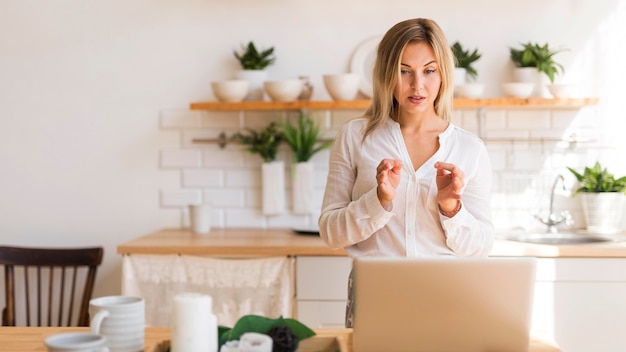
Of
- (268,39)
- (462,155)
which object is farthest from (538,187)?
(462,155)

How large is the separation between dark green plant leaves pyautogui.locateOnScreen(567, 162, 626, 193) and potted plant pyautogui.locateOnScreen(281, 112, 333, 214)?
3.77 ft

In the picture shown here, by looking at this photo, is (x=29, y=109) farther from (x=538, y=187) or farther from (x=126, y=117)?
(x=538, y=187)

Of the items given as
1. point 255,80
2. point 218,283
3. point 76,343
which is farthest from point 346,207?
point 255,80

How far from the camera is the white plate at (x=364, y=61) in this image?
3.78 m

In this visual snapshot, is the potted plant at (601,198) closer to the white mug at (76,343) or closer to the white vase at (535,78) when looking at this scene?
the white vase at (535,78)

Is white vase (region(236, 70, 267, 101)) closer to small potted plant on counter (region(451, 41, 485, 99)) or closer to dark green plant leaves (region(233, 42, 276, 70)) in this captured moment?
dark green plant leaves (region(233, 42, 276, 70))

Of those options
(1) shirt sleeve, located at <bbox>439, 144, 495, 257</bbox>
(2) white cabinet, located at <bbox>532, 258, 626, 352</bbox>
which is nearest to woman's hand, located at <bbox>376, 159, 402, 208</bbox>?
(1) shirt sleeve, located at <bbox>439, 144, 495, 257</bbox>

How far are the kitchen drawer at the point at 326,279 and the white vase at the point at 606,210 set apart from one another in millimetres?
1172

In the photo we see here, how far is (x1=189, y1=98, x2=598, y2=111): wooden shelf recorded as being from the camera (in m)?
3.59

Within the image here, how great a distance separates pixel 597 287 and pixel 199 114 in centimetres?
190

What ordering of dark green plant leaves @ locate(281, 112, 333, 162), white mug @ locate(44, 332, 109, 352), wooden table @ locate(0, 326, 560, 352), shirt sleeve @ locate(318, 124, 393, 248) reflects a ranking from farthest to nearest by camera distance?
1. dark green plant leaves @ locate(281, 112, 333, 162)
2. shirt sleeve @ locate(318, 124, 393, 248)
3. wooden table @ locate(0, 326, 560, 352)
4. white mug @ locate(44, 332, 109, 352)

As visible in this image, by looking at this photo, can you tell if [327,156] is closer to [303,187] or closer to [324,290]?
[303,187]

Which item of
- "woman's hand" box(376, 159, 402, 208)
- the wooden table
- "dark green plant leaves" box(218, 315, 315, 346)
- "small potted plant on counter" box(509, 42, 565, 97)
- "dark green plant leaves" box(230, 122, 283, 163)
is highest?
"small potted plant on counter" box(509, 42, 565, 97)

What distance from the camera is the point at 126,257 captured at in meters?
3.30
